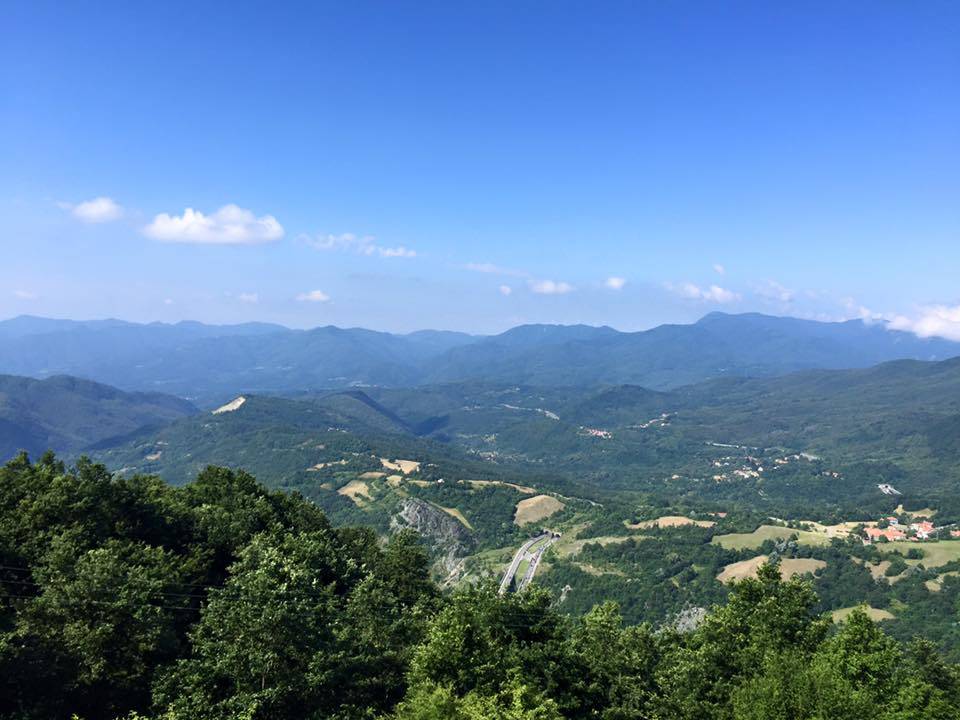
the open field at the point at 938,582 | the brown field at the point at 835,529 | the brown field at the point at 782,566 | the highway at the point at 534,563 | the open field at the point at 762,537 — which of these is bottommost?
the highway at the point at 534,563

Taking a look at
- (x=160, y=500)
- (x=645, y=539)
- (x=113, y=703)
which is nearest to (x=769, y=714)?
(x=113, y=703)

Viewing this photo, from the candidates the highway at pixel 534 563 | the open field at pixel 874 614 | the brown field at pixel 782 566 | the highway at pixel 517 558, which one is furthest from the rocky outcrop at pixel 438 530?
the open field at pixel 874 614

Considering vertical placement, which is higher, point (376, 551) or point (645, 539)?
point (376, 551)

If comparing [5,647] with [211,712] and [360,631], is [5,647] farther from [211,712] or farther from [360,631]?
[360,631]

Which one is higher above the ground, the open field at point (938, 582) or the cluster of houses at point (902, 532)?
the open field at point (938, 582)

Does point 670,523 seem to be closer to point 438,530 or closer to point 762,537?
point 762,537

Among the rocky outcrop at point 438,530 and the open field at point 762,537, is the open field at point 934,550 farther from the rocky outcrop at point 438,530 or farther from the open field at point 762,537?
the rocky outcrop at point 438,530

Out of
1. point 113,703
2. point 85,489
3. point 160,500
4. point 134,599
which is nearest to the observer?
point 113,703
